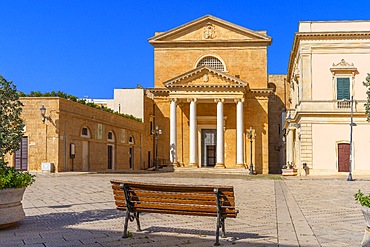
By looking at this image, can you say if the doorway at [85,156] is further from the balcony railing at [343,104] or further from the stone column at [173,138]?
the balcony railing at [343,104]

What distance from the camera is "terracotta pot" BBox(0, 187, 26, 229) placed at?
7.61m

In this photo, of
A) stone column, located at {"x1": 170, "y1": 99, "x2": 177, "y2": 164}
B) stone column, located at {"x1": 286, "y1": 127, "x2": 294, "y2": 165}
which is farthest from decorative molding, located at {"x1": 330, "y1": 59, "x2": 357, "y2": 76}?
stone column, located at {"x1": 170, "y1": 99, "x2": 177, "y2": 164}

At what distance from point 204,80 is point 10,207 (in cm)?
3117

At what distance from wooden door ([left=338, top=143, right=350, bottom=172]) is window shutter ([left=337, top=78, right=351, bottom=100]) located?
10.3ft

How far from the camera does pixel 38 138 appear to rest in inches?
1098

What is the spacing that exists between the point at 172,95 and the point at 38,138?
44.2 feet

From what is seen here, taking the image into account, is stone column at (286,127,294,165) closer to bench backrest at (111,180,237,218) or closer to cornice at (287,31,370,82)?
cornice at (287,31,370,82)

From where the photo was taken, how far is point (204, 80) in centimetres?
3825

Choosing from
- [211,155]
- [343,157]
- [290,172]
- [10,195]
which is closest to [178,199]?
[10,195]

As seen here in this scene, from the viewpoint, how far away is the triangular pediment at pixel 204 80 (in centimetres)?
3781

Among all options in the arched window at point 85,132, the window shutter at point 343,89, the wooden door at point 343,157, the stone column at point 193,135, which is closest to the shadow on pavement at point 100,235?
the arched window at point 85,132

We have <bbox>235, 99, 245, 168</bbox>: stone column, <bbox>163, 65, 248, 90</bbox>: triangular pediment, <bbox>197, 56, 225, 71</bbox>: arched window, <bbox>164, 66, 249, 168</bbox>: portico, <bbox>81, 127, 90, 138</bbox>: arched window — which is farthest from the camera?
<bbox>197, 56, 225, 71</bbox>: arched window

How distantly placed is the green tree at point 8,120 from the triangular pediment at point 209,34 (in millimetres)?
34797

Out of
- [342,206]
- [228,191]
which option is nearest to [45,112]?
[342,206]
